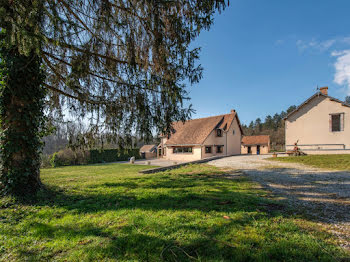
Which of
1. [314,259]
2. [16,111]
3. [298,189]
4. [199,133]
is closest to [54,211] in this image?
[16,111]

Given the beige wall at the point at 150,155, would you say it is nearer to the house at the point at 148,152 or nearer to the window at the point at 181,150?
the house at the point at 148,152

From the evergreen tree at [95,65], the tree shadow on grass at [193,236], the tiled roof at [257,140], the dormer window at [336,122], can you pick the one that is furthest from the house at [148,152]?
the tree shadow on grass at [193,236]

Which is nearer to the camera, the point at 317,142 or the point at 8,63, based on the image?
the point at 8,63

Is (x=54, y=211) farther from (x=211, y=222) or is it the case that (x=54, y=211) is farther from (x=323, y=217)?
(x=323, y=217)

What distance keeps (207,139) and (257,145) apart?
19.9 m

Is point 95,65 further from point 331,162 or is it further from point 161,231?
point 331,162

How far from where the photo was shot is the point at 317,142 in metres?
17.4

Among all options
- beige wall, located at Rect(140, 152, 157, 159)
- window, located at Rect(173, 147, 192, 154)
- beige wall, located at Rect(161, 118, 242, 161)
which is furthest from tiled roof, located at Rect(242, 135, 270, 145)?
beige wall, located at Rect(140, 152, 157, 159)

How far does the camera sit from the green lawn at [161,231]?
2248 mm

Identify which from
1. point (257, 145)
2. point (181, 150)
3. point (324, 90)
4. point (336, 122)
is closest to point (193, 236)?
point (336, 122)

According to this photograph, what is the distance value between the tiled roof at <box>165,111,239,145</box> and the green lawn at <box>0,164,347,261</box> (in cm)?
1967

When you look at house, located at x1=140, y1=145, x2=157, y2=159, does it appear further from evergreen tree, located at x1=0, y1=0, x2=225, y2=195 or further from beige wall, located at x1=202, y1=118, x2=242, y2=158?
evergreen tree, located at x1=0, y1=0, x2=225, y2=195

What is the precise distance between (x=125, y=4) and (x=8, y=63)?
3.82 metres

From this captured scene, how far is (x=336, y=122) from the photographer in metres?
16.8
